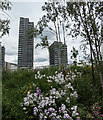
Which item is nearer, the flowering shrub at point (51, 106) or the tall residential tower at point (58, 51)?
the flowering shrub at point (51, 106)

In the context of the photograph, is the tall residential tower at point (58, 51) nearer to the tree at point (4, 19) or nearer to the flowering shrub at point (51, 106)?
the flowering shrub at point (51, 106)

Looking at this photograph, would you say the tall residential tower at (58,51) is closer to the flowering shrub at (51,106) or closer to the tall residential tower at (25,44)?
the tall residential tower at (25,44)

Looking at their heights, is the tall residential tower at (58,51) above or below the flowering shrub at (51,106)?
above

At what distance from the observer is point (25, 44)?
4977 mm

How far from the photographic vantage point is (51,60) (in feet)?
18.9

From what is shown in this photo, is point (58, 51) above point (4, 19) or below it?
below

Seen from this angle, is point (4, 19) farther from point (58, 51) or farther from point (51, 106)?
point (58, 51)

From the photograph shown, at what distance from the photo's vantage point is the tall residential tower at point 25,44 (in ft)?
14.5

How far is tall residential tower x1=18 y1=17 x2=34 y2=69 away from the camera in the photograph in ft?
14.5

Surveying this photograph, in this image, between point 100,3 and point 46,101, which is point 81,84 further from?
point 100,3

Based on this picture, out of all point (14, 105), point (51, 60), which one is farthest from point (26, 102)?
point (51, 60)

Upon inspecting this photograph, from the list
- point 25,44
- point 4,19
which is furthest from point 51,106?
point 25,44

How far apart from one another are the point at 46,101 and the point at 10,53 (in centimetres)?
178

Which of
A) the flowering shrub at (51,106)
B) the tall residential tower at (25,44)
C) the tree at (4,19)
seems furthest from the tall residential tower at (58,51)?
the tree at (4,19)
